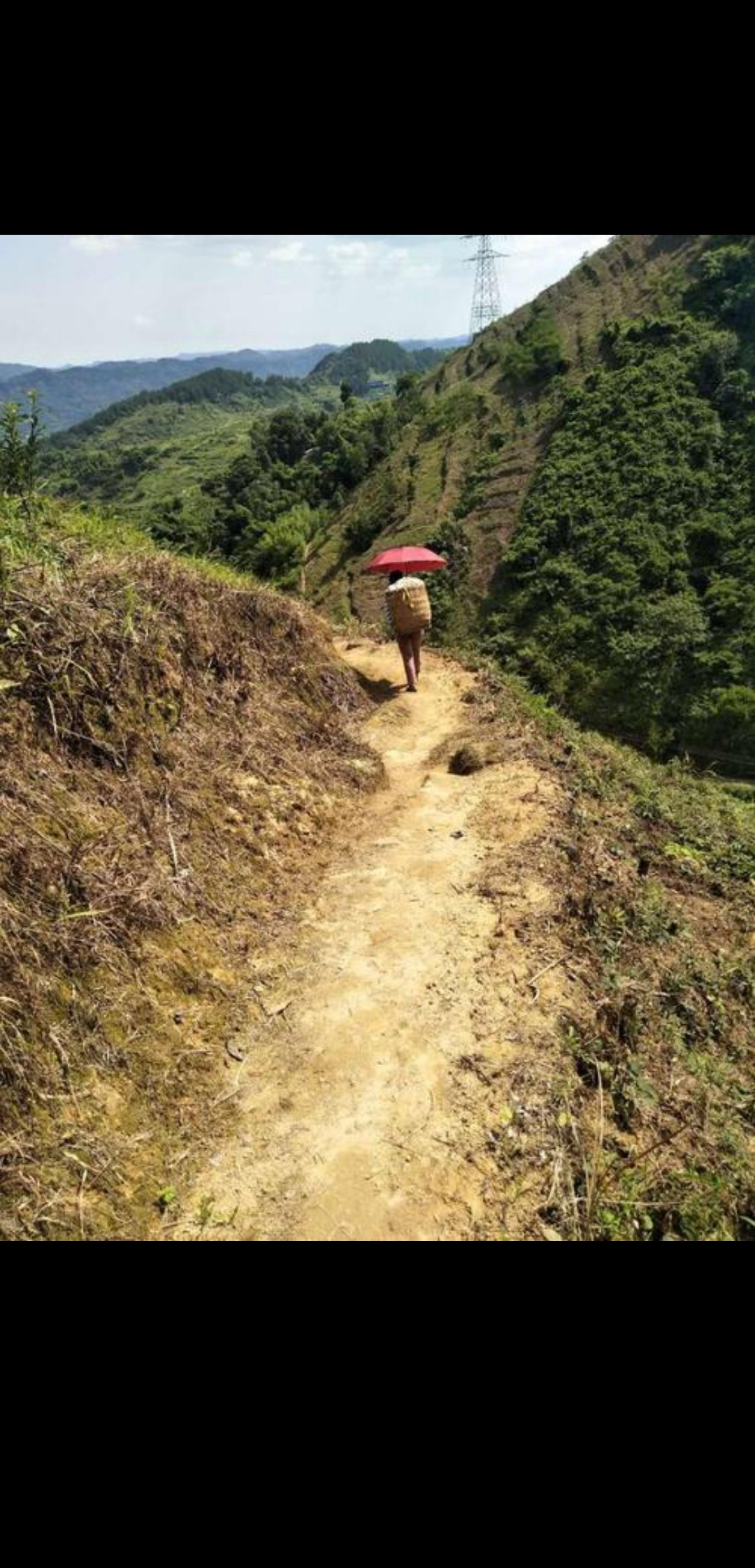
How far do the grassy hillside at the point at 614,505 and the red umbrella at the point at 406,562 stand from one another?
19884 mm

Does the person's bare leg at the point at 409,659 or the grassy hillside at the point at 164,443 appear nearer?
the person's bare leg at the point at 409,659

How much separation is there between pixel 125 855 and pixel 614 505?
125 ft

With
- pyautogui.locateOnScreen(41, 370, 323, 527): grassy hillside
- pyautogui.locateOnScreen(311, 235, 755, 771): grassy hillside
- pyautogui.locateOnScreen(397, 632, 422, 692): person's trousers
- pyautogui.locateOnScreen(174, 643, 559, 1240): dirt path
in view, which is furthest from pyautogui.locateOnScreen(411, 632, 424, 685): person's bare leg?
pyautogui.locateOnScreen(41, 370, 323, 527): grassy hillside

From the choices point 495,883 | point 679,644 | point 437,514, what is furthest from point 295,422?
point 495,883

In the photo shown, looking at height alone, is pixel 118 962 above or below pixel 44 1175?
above

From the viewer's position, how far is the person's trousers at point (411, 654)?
31.3 ft

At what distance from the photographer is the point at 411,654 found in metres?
9.70

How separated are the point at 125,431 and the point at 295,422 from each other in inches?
3714

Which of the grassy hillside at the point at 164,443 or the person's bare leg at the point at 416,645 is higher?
the grassy hillside at the point at 164,443

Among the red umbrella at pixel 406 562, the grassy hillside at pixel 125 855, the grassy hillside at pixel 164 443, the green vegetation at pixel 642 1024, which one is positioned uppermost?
the grassy hillside at pixel 164 443

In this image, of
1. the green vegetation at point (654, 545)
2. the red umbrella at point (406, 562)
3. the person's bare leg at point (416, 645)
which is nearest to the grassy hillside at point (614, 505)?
the green vegetation at point (654, 545)

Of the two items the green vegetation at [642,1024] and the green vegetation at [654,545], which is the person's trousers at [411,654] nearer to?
the green vegetation at [642,1024]

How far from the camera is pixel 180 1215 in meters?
3.11

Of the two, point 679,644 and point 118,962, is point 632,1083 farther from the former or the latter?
point 679,644
